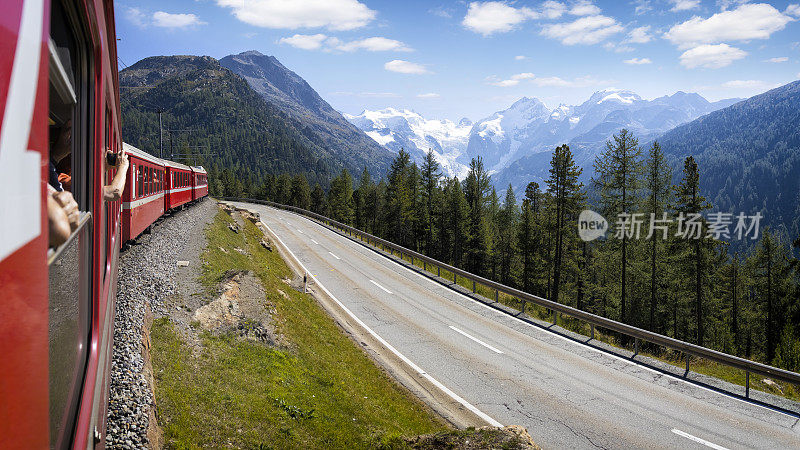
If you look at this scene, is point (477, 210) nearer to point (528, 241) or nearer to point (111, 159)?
point (528, 241)

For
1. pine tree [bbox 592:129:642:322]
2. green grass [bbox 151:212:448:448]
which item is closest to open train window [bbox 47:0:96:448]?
green grass [bbox 151:212:448:448]

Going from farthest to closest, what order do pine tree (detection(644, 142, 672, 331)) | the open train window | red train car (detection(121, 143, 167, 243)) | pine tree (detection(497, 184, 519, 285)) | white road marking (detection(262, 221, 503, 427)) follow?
pine tree (detection(497, 184, 519, 285)) < pine tree (detection(644, 142, 672, 331)) < red train car (detection(121, 143, 167, 243)) < white road marking (detection(262, 221, 503, 427)) < the open train window

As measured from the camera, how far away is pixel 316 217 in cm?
5619

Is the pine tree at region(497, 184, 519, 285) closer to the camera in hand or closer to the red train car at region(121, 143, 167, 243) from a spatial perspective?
the red train car at region(121, 143, 167, 243)

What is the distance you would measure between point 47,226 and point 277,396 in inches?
324

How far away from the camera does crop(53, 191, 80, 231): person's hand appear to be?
5.01ft

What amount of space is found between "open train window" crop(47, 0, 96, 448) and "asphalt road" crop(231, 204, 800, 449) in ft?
31.6

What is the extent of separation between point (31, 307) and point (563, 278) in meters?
59.6

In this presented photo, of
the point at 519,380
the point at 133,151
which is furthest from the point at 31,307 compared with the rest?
the point at 133,151

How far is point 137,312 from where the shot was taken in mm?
9109

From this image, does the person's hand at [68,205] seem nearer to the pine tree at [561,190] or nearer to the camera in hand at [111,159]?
the camera in hand at [111,159]

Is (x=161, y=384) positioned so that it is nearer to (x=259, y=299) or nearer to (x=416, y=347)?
(x=259, y=299)

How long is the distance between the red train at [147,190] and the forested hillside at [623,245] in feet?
80.0

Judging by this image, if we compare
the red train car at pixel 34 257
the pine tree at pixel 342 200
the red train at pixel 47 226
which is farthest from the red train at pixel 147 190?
the pine tree at pixel 342 200
